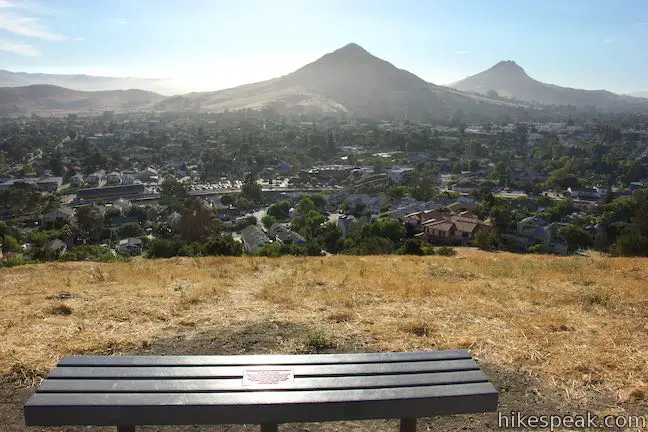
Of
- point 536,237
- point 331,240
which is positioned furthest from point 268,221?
point 536,237

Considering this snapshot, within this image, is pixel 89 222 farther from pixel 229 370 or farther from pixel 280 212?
pixel 229 370

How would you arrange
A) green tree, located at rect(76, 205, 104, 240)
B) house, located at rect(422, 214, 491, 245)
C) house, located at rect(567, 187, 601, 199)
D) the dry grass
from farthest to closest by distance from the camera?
house, located at rect(567, 187, 601, 199) → green tree, located at rect(76, 205, 104, 240) → house, located at rect(422, 214, 491, 245) → the dry grass

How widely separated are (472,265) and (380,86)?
421 ft

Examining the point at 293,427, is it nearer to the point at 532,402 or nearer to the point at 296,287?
the point at 532,402

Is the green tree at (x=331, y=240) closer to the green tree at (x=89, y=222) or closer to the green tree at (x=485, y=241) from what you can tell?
the green tree at (x=485, y=241)

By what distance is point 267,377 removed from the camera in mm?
2090

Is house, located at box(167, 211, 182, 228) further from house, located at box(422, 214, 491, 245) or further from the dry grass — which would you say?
the dry grass

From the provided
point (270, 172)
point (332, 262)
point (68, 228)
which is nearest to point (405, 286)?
point (332, 262)

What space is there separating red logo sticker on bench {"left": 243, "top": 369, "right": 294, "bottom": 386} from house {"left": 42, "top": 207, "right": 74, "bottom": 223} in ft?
77.0

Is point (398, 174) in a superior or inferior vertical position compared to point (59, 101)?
inferior

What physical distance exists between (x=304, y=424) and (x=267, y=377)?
796 mm

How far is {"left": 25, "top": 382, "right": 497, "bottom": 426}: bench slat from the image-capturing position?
1872mm

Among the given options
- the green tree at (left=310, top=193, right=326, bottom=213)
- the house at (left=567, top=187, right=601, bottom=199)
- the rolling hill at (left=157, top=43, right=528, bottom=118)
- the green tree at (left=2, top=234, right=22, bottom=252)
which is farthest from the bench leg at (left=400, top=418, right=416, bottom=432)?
the rolling hill at (left=157, top=43, right=528, bottom=118)

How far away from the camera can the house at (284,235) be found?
1871 centimetres
